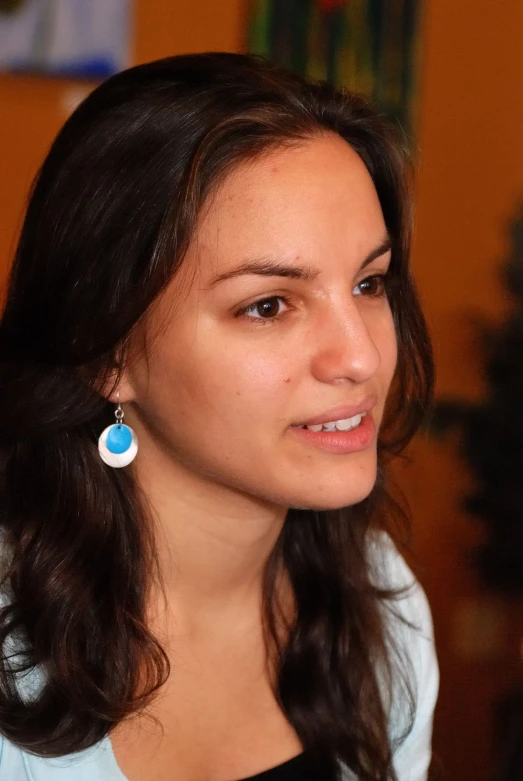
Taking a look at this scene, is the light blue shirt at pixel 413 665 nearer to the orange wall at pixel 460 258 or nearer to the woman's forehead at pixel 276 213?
the woman's forehead at pixel 276 213

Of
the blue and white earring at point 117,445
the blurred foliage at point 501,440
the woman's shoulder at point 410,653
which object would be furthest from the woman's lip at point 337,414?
the blurred foliage at point 501,440

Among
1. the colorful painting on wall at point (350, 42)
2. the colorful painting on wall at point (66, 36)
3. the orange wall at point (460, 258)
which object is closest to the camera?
the colorful painting on wall at point (66, 36)

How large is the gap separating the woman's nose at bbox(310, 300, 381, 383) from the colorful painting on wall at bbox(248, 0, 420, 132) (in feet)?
4.69

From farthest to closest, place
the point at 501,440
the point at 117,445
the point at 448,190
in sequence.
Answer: the point at 448,190, the point at 501,440, the point at 117,445

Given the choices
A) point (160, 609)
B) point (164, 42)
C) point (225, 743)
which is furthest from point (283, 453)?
point (164, 42)

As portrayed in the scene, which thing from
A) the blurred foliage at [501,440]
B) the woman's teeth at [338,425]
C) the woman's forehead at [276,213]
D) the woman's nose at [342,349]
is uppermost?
the woman's forehead at [276,213]

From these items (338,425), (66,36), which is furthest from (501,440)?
(66,36)

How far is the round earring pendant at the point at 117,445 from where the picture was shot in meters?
1.19

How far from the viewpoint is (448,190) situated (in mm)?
2666

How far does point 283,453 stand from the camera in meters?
1.11

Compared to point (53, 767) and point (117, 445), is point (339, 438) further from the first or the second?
point (53, 767)

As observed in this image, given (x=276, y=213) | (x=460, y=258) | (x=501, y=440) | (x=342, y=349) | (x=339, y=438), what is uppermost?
(x=276, y=213)

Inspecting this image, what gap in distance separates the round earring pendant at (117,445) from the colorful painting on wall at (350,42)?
4.76 feet

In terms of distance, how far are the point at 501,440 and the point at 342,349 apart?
1096 mm
